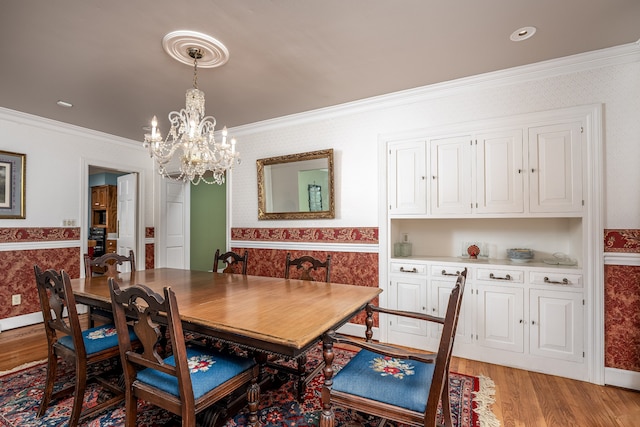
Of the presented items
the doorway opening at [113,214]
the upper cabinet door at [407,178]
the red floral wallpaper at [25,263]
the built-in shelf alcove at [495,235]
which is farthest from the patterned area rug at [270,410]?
the doorway opening at [113,214]

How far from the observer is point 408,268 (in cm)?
304

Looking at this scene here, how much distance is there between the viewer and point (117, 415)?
193 cm

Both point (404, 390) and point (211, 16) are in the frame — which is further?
point (211, 16)

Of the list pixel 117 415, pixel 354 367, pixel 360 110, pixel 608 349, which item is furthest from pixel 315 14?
pixel 608 349

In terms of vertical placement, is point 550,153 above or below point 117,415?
above

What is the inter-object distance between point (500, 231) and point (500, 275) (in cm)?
59

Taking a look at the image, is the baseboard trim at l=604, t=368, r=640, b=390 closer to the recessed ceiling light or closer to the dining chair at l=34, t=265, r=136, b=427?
the recessed ceiling light

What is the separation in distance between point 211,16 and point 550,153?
8.93 feet

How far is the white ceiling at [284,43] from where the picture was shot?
1867 millimetres

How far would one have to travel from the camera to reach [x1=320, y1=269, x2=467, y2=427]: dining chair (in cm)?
131

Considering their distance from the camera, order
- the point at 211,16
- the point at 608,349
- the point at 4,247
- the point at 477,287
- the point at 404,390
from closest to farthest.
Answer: the point at 404,390, the point at 211,16, the point at 608,349, the point at 477,287, the point at 4,247

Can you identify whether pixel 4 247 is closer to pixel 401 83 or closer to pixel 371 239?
pixel 371 239

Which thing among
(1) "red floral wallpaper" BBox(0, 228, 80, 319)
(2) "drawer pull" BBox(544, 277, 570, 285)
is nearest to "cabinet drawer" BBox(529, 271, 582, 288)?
(2) "drawer pull" BBox(544, 277, 570, 285)

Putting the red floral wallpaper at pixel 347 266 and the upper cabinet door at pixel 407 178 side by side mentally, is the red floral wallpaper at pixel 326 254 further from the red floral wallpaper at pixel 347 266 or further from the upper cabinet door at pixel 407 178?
the upper cabinet door at pixel 407 178
